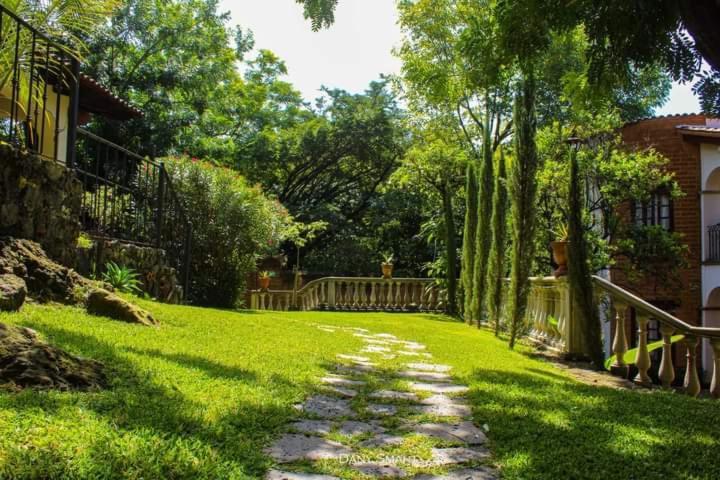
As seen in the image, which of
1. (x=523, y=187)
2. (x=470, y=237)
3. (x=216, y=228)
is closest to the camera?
(x=523, y=187)

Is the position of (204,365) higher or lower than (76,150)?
lower

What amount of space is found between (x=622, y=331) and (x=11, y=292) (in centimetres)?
635

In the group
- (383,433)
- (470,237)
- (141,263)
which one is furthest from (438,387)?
(470,237)

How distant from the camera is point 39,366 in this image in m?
3.10

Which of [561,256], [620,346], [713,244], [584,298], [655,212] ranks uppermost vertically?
[655,212]

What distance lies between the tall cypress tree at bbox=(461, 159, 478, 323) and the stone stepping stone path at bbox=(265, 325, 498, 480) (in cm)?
794

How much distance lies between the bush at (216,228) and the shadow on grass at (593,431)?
28.7 ft

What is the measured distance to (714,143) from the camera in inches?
582

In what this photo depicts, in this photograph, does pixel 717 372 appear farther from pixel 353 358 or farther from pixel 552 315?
pixel 353 358

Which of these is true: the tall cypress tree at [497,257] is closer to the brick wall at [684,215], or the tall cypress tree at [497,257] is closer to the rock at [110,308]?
the rock at [110,308]

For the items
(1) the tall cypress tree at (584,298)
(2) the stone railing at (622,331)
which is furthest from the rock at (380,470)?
(1) the tall cypress tree at (584,298)

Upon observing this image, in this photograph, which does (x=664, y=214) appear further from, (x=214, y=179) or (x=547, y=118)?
(x=214, y=179)

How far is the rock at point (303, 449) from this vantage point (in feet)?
9.14

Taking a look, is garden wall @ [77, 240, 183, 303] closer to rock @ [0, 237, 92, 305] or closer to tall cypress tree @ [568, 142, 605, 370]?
rock @ [0, 237, 92, 305]
